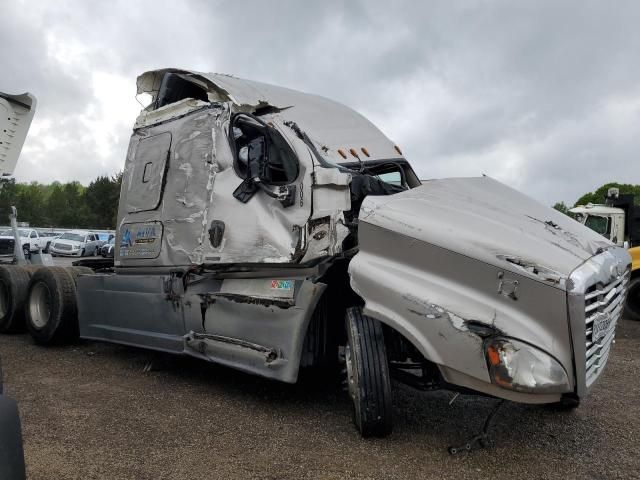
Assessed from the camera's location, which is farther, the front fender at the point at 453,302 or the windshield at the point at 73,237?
the windshield at the point at 73,237

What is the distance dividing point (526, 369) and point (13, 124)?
485 cm

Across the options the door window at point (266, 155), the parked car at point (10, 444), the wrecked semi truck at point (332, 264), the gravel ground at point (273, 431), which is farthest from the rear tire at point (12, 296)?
the parked car at point (10, 444)

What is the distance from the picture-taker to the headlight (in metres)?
3.02

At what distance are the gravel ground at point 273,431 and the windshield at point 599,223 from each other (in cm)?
825

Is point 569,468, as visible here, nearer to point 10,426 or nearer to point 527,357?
point 527,357

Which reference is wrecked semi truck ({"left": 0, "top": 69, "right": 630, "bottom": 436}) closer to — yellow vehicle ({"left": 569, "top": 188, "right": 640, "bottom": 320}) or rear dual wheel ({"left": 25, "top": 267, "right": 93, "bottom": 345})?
rear dual wheel ({"left": 25, "top": 267, "right": 93, "bottom": 345})

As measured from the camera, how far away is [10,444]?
163 centimetres

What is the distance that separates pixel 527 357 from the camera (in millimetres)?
3039

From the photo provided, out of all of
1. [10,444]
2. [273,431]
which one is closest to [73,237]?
[273,431]

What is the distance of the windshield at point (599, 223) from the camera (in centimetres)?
1315

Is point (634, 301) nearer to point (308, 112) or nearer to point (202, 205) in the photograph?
point (308, 112)

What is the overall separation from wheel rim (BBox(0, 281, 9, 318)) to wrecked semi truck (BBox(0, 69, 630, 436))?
4.17ft

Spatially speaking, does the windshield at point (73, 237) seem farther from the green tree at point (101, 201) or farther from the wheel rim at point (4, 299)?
the wheel rim at point (4, 299)

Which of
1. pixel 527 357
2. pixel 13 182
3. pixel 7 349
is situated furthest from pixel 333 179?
pixel 7 349
